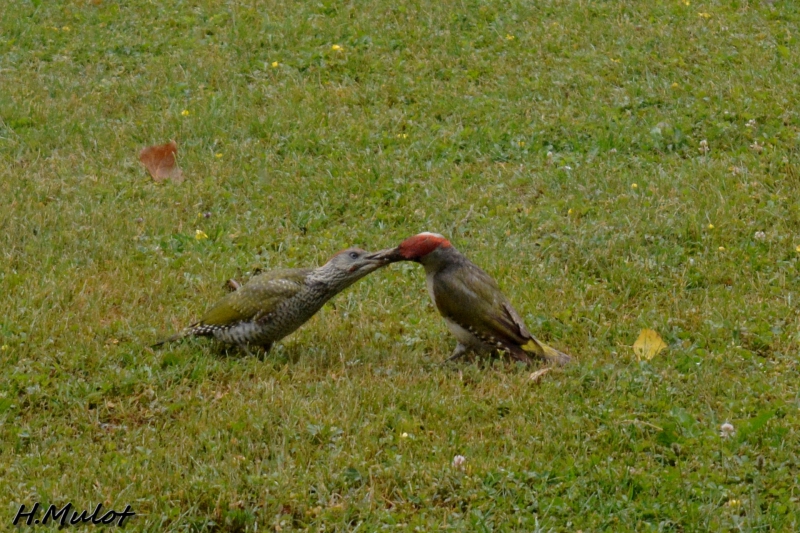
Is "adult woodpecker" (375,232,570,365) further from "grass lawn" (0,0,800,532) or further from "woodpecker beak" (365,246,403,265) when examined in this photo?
"grass lawn" (0,0,800,532)

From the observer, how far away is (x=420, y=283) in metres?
7.90

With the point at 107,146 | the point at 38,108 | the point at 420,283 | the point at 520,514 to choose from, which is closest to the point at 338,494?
the point at 520,514

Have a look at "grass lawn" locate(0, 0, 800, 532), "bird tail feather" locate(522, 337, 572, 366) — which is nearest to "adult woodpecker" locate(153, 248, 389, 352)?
"grass lawn" locate(0, 0, 800, 532)

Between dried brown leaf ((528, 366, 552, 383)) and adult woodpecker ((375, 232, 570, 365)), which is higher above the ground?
adult woodpecker ((375, 232, 570, 365))

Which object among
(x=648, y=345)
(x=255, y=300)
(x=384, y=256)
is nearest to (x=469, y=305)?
(x=384, y=256)

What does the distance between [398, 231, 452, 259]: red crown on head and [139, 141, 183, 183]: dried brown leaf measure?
3135mm

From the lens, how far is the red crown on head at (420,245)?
6957mm

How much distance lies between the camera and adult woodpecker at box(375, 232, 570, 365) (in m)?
6.69

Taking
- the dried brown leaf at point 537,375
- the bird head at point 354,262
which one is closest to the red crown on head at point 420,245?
the bird head at point 354,262

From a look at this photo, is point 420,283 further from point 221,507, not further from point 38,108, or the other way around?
point 38,108

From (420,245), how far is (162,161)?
137 inches

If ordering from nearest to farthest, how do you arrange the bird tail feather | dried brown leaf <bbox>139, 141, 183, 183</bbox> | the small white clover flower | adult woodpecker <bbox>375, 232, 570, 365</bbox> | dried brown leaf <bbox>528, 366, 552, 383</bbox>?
the small white clover flower → dried brown leaf <bbox>528, 366, 552, 383</bbox> → the bird tail feather → adult woodpecker <bbox>375, 232, 570, 365</bbox> → dried brown leaf <bbox>139, 141, 183, 183</bbox>

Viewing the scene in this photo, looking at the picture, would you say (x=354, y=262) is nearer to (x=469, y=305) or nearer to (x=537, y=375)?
(x=469, y=305)

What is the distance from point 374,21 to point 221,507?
25.5ft
